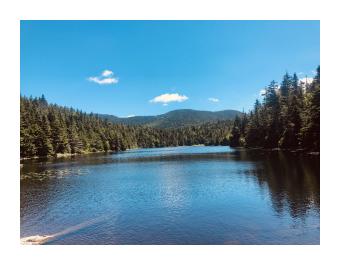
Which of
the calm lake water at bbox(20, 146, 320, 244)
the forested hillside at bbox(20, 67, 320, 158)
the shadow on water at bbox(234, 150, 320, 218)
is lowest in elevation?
the calm lake water at bbox(20, 146, 320, 244)

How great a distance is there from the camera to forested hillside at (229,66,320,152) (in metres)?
61.5

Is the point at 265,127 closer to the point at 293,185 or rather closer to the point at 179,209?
the point at 293,185

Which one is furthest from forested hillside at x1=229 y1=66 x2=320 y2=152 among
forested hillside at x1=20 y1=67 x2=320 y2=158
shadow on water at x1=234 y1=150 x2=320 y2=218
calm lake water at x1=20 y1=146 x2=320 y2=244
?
calm lake water at x1=20 y1=146 x2=320 y2=244

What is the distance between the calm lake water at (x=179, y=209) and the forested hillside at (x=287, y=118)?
20089mm

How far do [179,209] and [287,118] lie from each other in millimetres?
58573

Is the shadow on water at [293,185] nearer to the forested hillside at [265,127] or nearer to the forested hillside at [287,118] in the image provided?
the forested hillside at [287,118]

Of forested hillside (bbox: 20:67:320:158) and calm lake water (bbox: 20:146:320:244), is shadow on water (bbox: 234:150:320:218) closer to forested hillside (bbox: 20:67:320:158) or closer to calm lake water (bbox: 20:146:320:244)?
calm lake water (bbox: 20:146:320:244)

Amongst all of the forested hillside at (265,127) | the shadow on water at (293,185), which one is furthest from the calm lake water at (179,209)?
the forested hillside at (265,127)

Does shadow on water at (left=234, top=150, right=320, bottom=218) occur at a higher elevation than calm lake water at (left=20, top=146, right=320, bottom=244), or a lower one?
higher

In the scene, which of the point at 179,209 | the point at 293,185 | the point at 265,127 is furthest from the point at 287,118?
the point at 179,209

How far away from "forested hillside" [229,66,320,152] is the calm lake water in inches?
791
